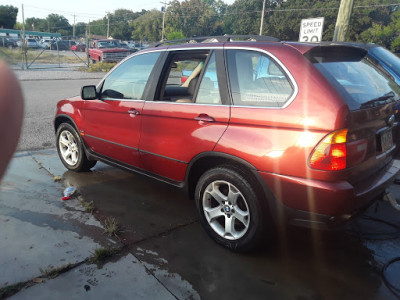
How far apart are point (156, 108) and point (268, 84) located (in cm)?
125

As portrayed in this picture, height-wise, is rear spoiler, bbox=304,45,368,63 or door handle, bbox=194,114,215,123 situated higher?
rear spoiler, bbox=304,45,368,63

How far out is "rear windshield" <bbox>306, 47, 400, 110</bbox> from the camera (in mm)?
2511

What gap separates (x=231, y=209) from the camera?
2.91 metres

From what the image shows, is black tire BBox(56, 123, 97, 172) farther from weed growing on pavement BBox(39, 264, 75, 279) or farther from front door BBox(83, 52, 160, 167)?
weed growing on pavement BBox(39, 264, 75, 279)

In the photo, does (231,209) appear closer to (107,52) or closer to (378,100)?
(378,100)

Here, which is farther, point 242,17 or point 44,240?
point 242,17

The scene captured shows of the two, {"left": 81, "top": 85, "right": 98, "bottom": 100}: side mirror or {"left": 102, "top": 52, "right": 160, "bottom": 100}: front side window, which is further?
{"left": 81, "top": 85, "right": 98, "bottom": 100}: side mirror

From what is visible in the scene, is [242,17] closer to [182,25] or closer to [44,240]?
[182,25]

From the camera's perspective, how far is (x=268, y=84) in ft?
8.83

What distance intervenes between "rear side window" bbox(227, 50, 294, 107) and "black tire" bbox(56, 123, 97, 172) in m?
2.61

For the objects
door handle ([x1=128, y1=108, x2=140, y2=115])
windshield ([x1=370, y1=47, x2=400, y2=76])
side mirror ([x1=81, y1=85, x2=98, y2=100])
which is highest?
windshield ([x1=370, y1=47, x2=400, y2=76])

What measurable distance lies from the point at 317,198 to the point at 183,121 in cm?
140

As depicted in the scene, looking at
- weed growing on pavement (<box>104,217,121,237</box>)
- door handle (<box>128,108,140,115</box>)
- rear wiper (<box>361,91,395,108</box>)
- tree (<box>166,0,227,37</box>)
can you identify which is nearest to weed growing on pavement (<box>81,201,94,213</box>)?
weed growing on pavement (<box>104,217,121,237</box>)

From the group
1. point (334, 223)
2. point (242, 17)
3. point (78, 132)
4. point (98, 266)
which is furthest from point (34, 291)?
point (242, 17)
